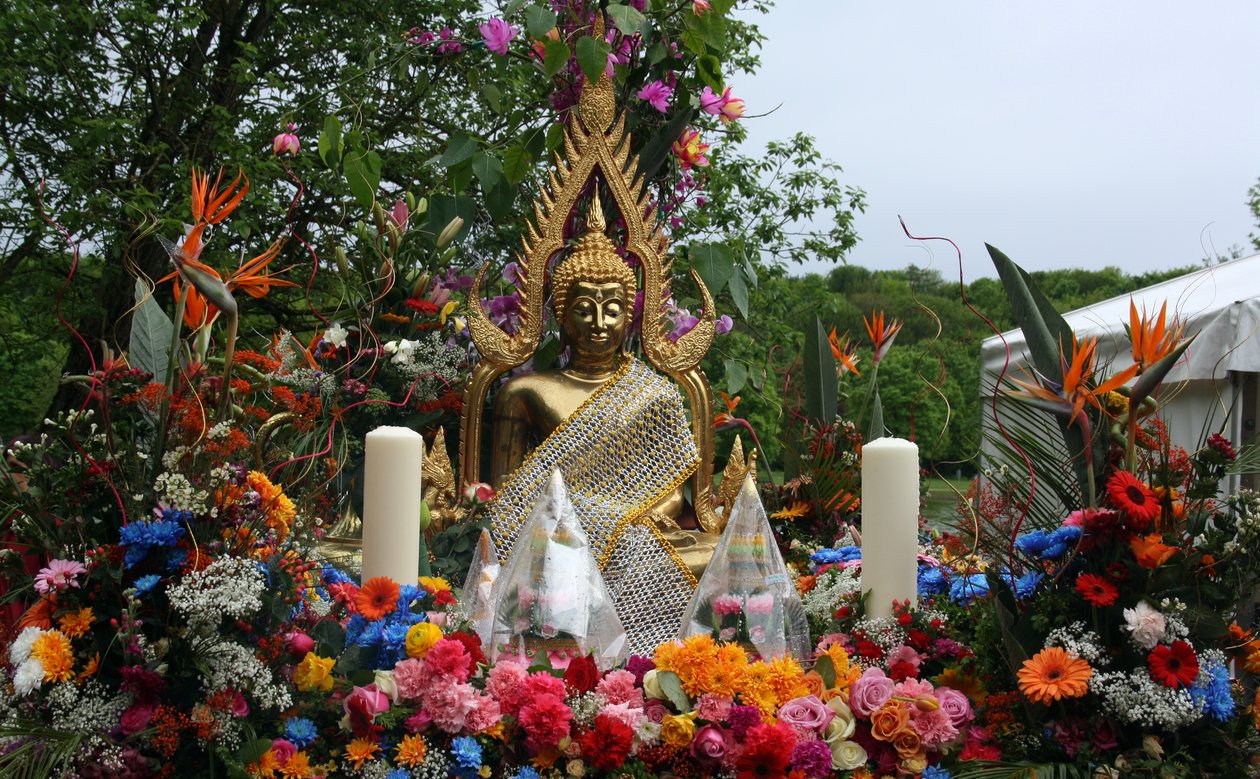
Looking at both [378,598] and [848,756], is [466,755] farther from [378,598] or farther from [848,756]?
[848,756]

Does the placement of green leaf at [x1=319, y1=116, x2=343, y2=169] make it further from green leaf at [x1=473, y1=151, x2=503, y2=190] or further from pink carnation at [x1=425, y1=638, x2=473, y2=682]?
pink carnation at [x1=425, y1=638, x2=473, y2=682]

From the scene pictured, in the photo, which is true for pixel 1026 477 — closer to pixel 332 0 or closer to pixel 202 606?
pixel 202 606

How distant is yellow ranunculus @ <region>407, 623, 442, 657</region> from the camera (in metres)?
1.62

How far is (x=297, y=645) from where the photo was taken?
5.29 ft

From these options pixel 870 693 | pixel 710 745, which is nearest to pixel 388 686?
pixel 710 745

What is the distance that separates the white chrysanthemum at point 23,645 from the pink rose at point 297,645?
1.09ft

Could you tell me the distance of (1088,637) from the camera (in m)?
1.56

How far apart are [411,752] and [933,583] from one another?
3.40 feet

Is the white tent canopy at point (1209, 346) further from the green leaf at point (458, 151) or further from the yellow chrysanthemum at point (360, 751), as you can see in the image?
the yellow chrysanthemum at point (360, 751)

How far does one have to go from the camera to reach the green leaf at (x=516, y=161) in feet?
9.49

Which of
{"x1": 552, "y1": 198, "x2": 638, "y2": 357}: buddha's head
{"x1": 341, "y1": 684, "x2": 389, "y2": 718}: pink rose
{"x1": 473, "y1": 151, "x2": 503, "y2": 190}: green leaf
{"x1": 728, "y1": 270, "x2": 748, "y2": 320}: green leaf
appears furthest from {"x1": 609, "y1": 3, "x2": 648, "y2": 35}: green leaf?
{"x1": 341, "y1": 684, "x2": 389, "y2": 718}: pink rose

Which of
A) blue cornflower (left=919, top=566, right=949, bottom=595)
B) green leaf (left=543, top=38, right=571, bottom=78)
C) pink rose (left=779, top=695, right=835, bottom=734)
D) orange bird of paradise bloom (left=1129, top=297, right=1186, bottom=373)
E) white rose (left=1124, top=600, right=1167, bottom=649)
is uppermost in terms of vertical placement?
green leaf (left=543, top=38, right=571, bottom=78)

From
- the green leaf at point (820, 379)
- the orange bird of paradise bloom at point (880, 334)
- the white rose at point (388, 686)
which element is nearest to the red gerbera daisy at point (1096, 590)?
the white rose at point (388, 686)

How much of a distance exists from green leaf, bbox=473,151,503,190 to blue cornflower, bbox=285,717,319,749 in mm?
1798
